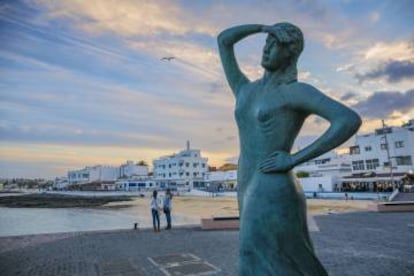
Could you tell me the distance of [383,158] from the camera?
48.3m

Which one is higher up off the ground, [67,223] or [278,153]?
[278,153]

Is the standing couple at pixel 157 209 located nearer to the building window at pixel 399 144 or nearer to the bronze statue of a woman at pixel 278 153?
the bronze statue of a woman at pixel 278 153

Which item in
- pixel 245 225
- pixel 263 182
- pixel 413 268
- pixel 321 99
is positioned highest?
pixel 321 99

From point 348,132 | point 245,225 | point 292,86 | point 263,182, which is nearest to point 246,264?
point 245,225

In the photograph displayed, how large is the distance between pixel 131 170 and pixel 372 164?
86921 millimetres

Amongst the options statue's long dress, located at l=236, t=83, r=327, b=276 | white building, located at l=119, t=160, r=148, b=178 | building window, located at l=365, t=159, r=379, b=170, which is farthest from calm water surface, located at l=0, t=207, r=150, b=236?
white building, located at l=119, t=160, r=148, b=178

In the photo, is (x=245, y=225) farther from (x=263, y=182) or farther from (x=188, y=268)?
(x=188, y=268)

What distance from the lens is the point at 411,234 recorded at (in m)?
12.1

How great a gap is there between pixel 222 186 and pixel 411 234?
70.9 m

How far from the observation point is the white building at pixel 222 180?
7912 cm

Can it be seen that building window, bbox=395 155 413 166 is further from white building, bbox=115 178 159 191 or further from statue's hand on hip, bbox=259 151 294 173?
white building, bbox=115 178 159 191

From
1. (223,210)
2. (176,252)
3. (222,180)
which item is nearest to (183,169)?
(222,180)

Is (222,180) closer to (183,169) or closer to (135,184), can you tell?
(183,169)

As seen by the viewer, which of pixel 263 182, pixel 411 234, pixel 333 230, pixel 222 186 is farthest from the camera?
pixel 222 186
